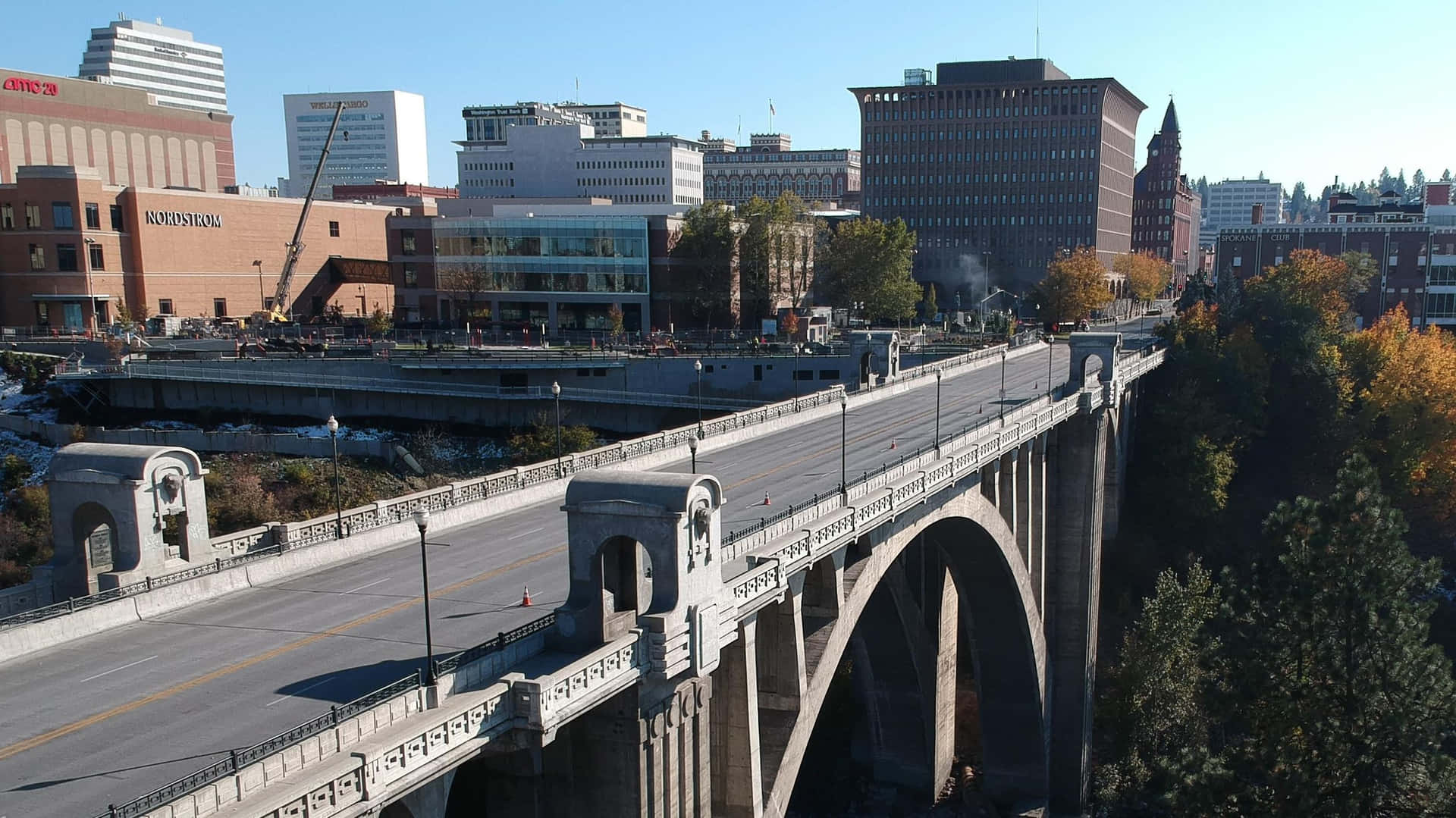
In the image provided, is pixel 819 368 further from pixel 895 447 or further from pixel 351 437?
pixel 895 447

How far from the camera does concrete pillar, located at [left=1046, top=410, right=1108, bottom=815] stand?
168 feet

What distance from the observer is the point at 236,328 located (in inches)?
3824

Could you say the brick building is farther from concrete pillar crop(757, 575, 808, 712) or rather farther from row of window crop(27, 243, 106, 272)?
concrete pillar crop(757, 575, 808, 712)

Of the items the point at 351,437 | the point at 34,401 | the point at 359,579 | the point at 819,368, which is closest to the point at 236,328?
the point at 34,401

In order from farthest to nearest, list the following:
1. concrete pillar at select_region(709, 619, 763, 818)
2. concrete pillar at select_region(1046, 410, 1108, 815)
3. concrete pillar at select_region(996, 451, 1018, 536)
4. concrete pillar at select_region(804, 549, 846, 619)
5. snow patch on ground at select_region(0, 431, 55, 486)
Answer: snow patch on ground at select_region(0, 431, 55, 486) → concrete pillar at select_region(1046, 410, 1108, 815) → concrete pillar at select_region(996, 451, 1018, 536) → concrete pillar at select_region(804, 549, 846, 619) → concrete pillar at select_region(709, 619, 763, 818)

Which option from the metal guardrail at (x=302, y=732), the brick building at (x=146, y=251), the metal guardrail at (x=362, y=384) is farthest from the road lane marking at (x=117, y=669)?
the brick building at (x=146, y=251)

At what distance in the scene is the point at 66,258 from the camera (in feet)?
303

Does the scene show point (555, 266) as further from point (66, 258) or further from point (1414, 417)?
point (1414, 417)

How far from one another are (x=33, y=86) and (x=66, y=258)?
113 feet

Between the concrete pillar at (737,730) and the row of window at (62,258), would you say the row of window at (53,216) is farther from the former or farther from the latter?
the concrete pillar at (737,730)

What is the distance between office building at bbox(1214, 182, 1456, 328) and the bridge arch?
68.6 metres

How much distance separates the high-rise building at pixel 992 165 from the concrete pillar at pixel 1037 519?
4298 inches

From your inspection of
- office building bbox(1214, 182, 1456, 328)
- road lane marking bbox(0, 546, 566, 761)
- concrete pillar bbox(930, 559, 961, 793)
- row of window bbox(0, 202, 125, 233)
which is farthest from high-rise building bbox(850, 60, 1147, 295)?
road lane marking bbox(0, 546, 566, 761)

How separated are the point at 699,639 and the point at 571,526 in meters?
3.13
